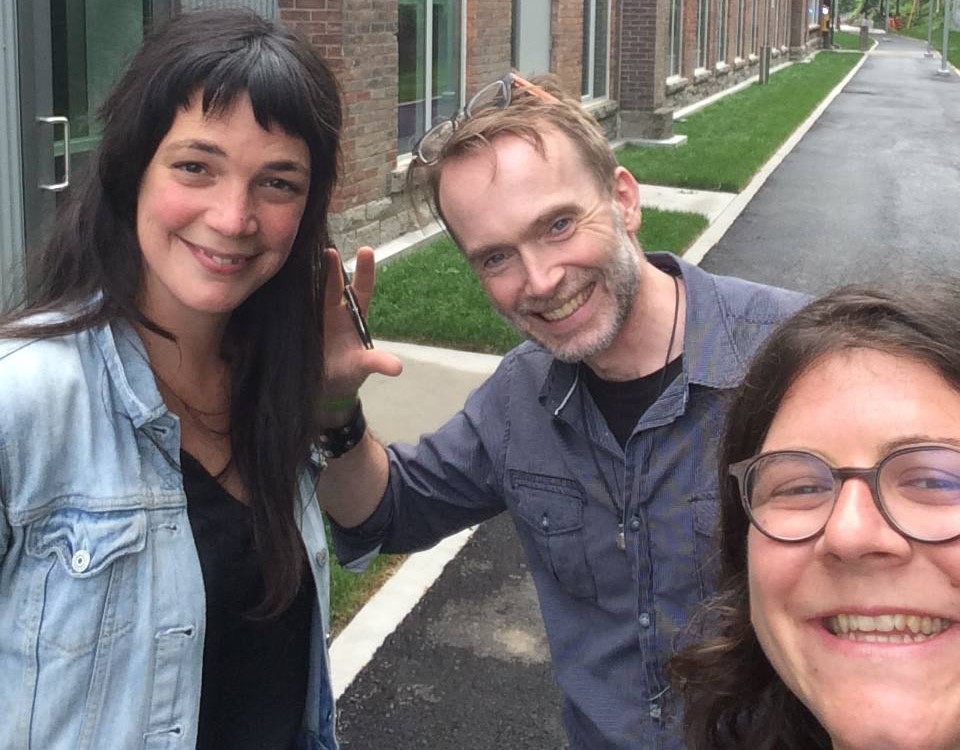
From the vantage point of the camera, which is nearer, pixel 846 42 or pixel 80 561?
pixel 80 561

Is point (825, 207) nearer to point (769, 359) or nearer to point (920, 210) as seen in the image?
point (920, 210)

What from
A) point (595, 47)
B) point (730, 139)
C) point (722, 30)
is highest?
point (722, 30)

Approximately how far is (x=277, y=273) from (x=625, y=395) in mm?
713

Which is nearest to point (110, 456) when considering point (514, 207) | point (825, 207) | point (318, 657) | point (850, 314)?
point (318, 657)

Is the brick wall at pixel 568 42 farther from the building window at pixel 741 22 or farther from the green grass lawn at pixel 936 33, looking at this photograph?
the green grass lawn at pixel 936 33

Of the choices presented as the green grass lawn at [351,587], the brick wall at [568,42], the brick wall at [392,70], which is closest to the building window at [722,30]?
the brick wall at [392,70]

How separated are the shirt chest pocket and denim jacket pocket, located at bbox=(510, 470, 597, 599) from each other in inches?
30.9

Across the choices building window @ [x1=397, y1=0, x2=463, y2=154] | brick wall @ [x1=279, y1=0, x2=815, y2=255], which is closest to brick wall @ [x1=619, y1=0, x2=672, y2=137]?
brick wall @ [x1=279, y1=0, x2=815, y2=255]

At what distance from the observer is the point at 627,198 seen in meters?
2.36

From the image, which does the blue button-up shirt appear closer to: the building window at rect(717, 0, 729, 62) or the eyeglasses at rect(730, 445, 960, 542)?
the eyeglasses at rect(730, 445, 960, 542)

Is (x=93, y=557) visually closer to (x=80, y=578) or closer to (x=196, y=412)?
(x=80, y=578)

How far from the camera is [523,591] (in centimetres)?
449

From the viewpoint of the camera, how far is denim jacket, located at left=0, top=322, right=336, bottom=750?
1.71m

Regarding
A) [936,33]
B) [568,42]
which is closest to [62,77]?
[568,42]
